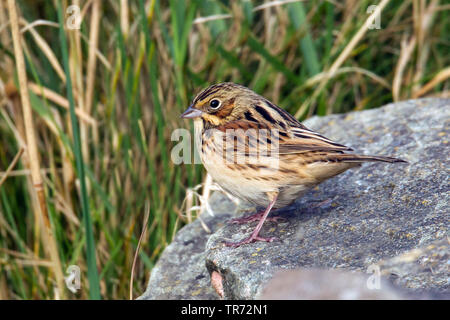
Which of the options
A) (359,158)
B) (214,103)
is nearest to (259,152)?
(214,103)

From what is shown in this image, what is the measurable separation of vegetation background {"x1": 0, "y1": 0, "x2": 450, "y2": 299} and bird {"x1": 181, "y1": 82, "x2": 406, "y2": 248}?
28.2 inches

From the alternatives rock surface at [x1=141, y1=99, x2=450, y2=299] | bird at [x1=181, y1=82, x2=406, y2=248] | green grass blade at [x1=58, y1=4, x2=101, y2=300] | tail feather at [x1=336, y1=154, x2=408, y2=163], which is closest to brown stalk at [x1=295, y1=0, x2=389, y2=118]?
rock surface at [x1=141, y1=99, x2=450, y2=299]

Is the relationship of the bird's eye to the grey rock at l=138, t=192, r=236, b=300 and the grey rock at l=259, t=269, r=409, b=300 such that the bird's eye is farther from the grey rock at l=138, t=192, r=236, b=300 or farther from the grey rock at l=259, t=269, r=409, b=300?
the grey rock at l=259, t=269, r=409, b=300

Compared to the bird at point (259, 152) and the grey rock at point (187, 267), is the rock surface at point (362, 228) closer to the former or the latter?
the grey rock at point (187, 267)

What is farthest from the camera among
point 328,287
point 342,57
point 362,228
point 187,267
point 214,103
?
point 342,57

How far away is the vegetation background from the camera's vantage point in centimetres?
415

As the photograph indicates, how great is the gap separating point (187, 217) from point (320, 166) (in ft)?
4.19

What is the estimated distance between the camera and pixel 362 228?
2.81 meters

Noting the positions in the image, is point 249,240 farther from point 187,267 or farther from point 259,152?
point 187,267

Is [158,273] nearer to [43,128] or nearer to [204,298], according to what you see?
[204,298]

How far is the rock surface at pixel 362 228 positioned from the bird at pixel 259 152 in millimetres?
158

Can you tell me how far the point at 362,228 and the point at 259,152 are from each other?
2.17 feet

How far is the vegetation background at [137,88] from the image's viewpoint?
13.6 feet

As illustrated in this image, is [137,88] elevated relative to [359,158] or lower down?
elevated
